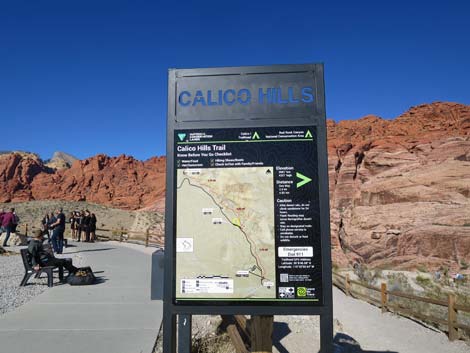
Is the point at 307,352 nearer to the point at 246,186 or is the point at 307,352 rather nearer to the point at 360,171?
the point at 246,186

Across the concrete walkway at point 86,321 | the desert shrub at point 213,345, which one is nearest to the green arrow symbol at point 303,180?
the concrete walkway at point 86,321

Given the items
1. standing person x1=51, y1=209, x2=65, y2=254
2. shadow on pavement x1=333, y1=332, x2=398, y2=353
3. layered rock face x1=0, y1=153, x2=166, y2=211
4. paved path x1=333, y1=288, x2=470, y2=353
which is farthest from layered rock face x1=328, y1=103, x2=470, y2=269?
layered rock face x1=0, y1=153, x2=166, y2=211

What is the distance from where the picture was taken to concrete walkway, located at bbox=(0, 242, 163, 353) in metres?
4.98

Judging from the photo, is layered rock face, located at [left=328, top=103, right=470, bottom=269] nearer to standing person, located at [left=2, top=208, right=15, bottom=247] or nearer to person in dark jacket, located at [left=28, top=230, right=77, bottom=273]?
person in dark jacket, located at [left=28, top=230, right=77, bottom=273]

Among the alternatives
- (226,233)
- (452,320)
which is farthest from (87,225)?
(226,233)

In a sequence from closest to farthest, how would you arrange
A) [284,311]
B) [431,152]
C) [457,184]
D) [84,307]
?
1. [284,311]
2. [84,307]
3. [457,184]
4. [431,152]

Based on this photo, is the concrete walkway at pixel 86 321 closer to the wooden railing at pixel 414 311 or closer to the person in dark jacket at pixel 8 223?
the wooden railing at pixel 414 311

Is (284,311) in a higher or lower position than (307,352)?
higher

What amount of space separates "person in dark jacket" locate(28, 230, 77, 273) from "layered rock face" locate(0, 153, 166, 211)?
8070cm

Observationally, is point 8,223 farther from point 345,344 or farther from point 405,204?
point 405,204

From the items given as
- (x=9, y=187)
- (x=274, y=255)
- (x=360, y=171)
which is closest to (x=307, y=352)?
(x=274, y=255)

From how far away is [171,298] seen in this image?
2.96m

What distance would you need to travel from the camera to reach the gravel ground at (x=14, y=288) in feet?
24.2

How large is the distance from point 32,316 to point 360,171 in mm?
38068
